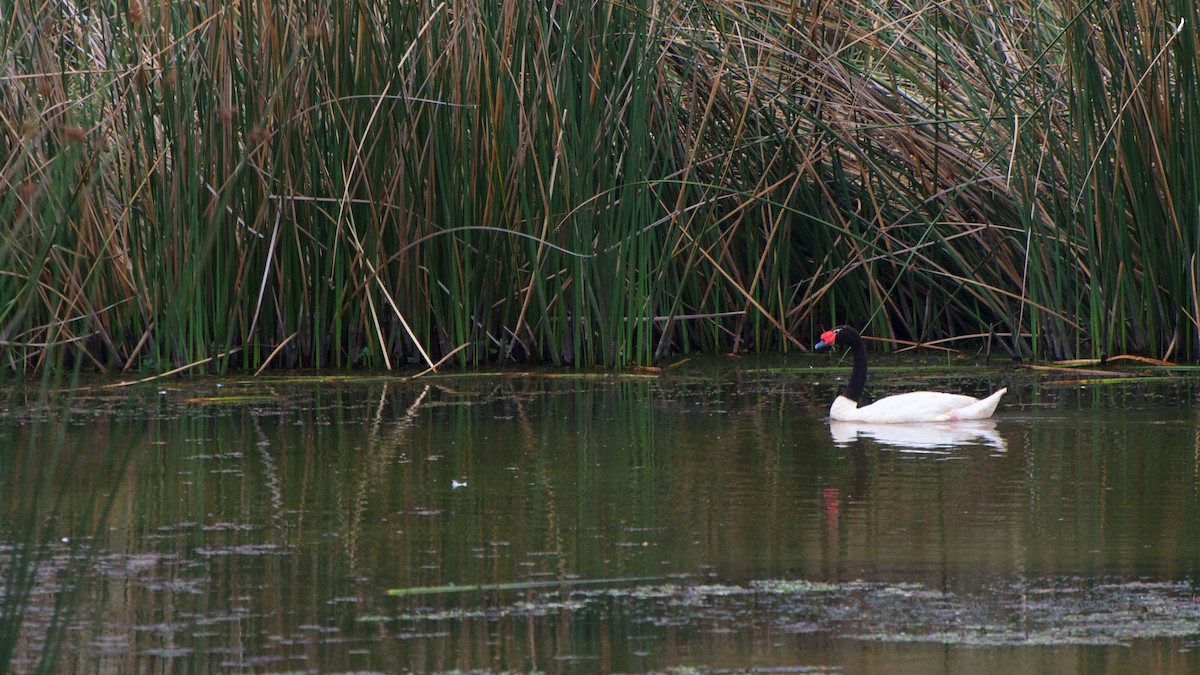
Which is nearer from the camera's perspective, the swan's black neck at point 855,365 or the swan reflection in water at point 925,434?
the swan reflection in water at point 925,434

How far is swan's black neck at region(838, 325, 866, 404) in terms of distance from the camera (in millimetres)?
8062

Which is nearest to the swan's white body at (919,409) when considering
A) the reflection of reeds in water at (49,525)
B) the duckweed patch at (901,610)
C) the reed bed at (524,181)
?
the reed bed at (524,181)

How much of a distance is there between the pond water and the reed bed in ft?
2.83

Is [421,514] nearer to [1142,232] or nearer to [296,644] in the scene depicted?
[296,644]

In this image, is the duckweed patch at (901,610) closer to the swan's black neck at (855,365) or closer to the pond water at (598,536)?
the pond water at (598,536)

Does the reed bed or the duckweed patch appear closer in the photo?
the duckweed patch

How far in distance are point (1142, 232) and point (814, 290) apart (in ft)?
7.19

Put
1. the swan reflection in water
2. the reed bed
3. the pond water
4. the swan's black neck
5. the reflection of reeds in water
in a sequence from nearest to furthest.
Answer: the reflection of reeds in water < the pond water < the swan reflection in water < the swan's black neck < the reed bed

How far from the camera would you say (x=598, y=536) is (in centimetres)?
504

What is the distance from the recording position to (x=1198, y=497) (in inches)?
213

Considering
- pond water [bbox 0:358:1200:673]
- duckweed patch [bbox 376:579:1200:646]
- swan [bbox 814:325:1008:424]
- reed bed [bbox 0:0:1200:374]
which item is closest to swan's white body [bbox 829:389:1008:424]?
swan [bbox 814:325:1008:424]

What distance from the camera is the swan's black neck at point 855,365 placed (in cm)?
806

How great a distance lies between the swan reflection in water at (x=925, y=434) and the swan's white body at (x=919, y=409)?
28mm

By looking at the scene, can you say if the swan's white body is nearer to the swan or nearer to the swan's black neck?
the swan
